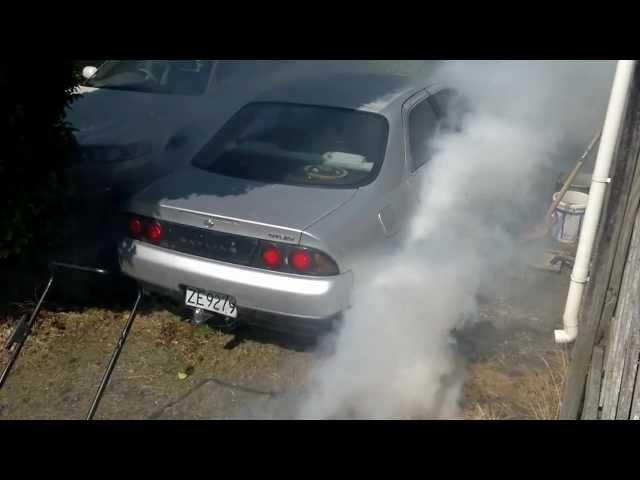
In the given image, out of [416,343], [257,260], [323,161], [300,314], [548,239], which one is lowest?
[548,239]

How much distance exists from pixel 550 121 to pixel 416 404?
3.68 m

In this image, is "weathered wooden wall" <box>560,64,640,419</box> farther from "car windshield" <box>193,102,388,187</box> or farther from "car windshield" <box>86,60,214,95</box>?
"car windshield" <box>86,60,214,95</box>

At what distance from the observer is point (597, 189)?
371 cm

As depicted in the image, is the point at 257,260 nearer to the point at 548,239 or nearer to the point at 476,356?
the point at 476,356

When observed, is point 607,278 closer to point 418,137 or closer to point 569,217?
point 418,137

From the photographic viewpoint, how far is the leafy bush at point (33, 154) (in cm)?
348

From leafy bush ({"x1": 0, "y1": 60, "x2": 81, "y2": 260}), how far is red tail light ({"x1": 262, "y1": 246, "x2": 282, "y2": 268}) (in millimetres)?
1505

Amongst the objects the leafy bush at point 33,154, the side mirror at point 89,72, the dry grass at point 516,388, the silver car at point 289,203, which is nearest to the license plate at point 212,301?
the silver car at point 289,203

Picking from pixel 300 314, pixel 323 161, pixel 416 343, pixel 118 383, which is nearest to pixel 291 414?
pixel 300 314

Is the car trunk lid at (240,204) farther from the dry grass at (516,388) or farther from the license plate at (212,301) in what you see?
the dry grass at (516,388)

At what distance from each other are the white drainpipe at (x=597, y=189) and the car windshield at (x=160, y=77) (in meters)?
3.62

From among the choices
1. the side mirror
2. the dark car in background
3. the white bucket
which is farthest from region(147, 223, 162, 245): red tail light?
the white bucket

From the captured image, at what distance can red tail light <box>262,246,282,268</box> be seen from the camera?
3.37 m

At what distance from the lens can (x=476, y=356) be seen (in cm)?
398
